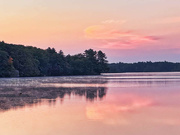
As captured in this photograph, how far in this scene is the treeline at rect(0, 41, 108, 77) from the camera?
76.1 meters

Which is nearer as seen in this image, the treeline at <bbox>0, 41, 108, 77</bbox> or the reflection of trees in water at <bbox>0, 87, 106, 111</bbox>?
the reflection of trees in water at <bbox>0, 87, 106, 111</bbox>

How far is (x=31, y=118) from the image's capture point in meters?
12.4

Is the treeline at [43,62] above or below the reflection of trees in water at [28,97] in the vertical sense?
above

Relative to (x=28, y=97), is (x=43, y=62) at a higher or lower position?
higher

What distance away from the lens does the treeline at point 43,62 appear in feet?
250

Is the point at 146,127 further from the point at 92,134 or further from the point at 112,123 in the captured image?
the point at 92,134

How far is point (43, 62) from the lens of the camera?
322 feet

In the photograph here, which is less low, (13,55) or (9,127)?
(13,55)

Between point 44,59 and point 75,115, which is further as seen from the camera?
point 44,59

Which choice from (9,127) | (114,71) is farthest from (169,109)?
(114,71)

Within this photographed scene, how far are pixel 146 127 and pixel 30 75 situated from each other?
257 ft

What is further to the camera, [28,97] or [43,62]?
[43,62]

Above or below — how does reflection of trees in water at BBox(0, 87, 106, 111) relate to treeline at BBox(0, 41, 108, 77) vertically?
below

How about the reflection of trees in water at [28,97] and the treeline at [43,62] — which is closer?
the reflection of trees in water at [28,97]
